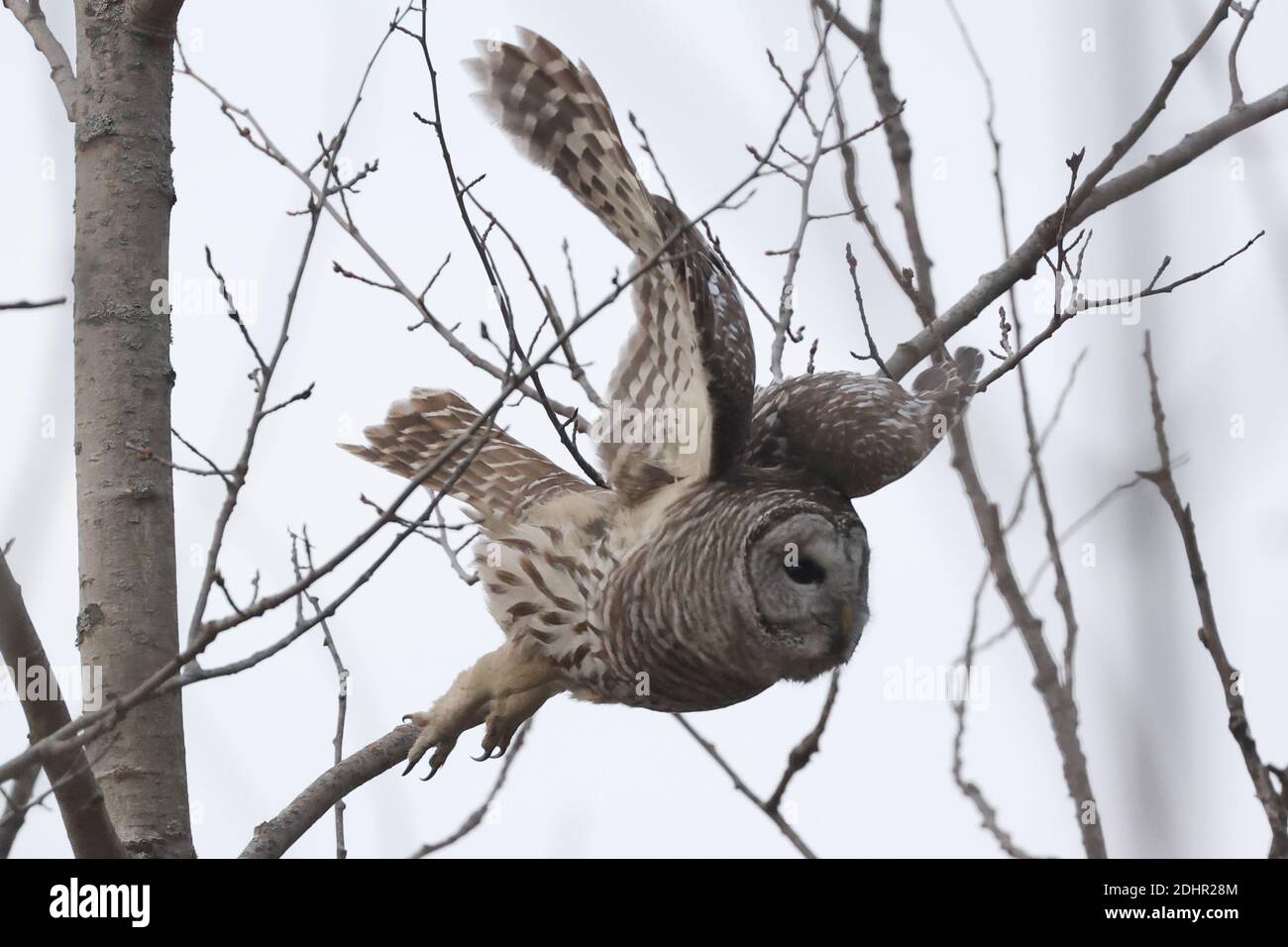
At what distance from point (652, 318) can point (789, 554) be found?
A: 0.89 meters

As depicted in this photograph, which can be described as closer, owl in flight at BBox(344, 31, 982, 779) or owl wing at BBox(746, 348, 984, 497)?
owl in flight at BBox(344, 31, 982, 779)

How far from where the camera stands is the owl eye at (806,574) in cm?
432

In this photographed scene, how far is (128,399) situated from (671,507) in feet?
5.89

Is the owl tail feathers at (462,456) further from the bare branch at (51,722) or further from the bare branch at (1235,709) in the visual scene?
the bare branch at (1235,709)

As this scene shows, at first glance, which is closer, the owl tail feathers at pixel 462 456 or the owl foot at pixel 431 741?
the owl foot at pixel 431 741

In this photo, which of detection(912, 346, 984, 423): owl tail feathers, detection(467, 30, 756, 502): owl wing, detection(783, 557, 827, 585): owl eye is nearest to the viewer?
detection(467, 30, 756, 502): owl wing

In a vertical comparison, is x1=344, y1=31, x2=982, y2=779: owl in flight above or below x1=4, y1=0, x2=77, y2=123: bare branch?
below

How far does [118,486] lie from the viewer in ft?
10.7

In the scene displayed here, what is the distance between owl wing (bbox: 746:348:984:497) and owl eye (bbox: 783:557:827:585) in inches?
18.6

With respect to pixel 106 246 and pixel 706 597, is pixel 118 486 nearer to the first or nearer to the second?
pixel 106 246

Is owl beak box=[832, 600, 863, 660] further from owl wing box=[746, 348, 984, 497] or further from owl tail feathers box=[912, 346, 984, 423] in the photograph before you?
owl tail feathers box=[912, 346, 984, 423]

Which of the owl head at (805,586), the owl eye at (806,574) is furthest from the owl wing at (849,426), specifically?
the owl eye at (806,574)

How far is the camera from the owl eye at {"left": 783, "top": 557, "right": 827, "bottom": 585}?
4316 millimetres

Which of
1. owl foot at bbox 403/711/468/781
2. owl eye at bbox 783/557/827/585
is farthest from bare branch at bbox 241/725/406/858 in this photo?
owl eye at bbox 783/557/827/585
